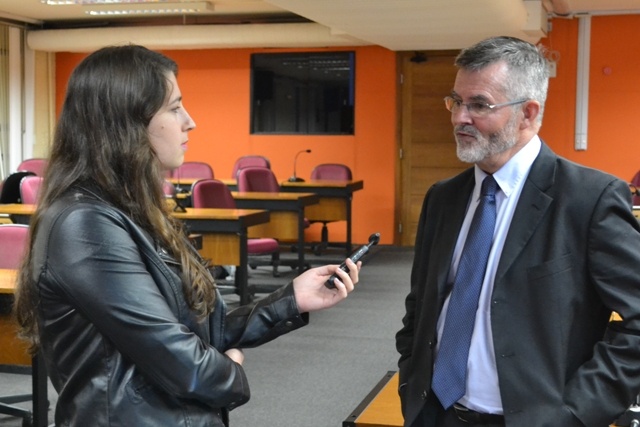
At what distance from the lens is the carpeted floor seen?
16.0ft

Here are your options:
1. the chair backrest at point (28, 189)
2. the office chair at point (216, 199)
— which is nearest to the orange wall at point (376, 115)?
the chair backrest at point (28, 189)

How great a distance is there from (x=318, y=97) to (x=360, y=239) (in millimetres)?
2059

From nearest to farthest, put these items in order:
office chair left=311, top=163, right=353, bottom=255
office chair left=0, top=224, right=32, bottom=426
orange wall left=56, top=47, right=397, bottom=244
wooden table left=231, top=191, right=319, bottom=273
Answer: office chair left=0, top=224, right=32, bottom=426
wooden table left=231, top=191, right=319, bottom=273
office chair left=311, top=163, right=353, bottom=255
orange wall left=56, top=47, right=397, bottom=244

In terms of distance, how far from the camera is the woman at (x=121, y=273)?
1550 mm

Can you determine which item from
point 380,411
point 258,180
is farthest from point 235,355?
point 258,180

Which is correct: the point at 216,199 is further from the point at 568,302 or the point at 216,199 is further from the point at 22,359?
the point at 568,302

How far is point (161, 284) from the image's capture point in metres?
1.64

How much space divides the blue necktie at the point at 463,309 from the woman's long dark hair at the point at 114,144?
60 centimetres

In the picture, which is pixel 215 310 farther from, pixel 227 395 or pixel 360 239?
pixel 360 239

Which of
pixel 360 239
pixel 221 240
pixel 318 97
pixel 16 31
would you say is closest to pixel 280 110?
pixel 318 97

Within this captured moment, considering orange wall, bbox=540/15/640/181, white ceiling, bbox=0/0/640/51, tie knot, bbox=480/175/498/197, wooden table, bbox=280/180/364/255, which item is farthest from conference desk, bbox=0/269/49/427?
orange wall, bbox=540/15/640/181

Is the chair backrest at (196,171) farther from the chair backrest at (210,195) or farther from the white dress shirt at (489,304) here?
the white dress shirt at (489,304)

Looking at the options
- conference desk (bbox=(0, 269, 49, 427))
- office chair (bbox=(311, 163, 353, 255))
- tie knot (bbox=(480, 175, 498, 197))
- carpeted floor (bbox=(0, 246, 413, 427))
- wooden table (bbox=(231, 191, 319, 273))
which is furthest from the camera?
office chair (bbox=(311, 163, 353, 255))

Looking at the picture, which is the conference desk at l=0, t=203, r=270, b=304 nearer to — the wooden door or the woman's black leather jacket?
the wooden door
